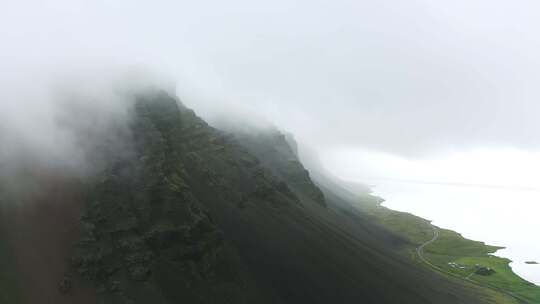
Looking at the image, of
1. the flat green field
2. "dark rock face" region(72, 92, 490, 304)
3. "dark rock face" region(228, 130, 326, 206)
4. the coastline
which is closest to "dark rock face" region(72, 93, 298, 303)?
"dark rock face" region(72, 92, 490, 304)

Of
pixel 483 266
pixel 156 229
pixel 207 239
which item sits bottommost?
pixel 156 229

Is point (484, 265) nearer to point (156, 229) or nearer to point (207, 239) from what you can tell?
point (207, 239)

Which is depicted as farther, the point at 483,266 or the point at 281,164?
the point at 281,164

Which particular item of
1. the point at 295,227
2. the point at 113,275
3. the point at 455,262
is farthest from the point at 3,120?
the point at 455,262

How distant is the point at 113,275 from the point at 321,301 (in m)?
35.7

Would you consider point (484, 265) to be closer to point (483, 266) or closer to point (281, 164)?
point (483, 266)

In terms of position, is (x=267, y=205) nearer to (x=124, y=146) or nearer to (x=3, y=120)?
(x=124, y=146)

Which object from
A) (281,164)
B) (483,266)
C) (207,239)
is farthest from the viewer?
(281,164)

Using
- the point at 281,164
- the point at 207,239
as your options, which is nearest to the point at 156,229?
the point at 207,239

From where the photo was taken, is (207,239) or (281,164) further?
(281,164)

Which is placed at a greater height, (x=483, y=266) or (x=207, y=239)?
(x=483, y=266)

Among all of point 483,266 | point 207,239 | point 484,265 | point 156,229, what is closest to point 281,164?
point 483,266

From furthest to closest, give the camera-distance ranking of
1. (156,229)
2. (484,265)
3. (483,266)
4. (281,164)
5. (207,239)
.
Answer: (281,164), (484,265), (483,266), (207,239), (156,229)

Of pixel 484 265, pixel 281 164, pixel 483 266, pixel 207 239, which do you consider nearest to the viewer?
pixel 207 239
